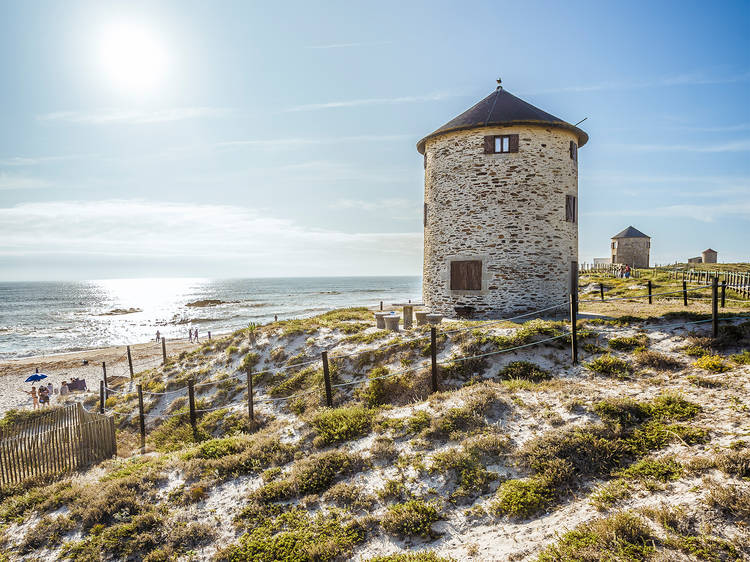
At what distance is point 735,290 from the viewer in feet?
80.8

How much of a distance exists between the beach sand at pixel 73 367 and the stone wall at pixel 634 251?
5491 centimetres

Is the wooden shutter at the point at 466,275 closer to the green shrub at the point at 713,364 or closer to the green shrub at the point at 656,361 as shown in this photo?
the green shrub at the point at 656,361

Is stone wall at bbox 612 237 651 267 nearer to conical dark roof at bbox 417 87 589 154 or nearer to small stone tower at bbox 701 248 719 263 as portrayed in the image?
small stone tower at bbox 701 248 719 263

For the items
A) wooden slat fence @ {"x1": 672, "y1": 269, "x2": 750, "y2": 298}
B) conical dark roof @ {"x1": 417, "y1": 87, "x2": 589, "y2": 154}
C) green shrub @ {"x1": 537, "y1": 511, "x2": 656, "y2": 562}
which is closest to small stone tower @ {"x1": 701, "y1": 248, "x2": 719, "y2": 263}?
wooden slat fence @ {"x1": 672, "y1": 269, "x2": 750, "y2": 298}

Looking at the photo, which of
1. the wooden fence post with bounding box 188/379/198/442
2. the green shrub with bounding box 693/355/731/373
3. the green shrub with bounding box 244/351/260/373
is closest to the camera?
the green shrub with bounding box 693/355/731/373

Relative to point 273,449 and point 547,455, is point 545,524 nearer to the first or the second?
point 547,455

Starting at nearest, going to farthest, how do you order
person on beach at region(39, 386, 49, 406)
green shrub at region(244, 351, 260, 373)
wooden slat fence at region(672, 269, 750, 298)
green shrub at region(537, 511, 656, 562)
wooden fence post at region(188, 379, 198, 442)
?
green shrub at region(537, 511, 656, 562), wooden fence post at region(188, 379, 198, 442), green shrub at region(244, 351, 260, 373), wooden slat fence at region(672, 269, 750, 298), person on beach at region(39, 386, 49, 406)

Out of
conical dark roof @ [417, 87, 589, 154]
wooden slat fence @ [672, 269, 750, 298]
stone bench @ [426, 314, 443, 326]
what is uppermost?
conical dark roof @ [417, 87, 589, 154]

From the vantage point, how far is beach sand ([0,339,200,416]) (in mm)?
27203

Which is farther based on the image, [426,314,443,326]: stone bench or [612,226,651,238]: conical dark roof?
[612,226,651,238]: conical dark roof

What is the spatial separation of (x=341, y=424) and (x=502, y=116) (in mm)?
15332

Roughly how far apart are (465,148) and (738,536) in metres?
16.7

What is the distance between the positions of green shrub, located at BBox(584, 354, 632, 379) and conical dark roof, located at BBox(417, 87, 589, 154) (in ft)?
37.5

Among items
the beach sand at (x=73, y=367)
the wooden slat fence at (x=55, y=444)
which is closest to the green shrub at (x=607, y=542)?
the wooden slat fence at (x=55, y=444)
